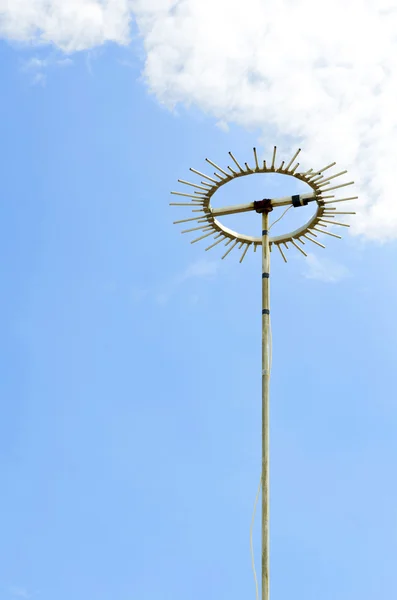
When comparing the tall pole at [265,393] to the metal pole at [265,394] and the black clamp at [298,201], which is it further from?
the black clamp at [298,201]

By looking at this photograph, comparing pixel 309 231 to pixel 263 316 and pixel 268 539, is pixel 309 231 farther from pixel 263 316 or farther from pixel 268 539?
pixel 268 539

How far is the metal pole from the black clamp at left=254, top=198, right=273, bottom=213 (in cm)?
4

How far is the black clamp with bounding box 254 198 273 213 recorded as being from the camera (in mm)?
9734

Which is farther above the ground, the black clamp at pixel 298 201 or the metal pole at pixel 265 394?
the black clamp at pixel 298 201

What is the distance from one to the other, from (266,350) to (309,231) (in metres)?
1.62

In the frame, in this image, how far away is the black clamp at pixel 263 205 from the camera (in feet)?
31.9

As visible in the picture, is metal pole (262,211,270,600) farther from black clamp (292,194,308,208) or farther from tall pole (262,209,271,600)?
black clamp (292,194,308,208)

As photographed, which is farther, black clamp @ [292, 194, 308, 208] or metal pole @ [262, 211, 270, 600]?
black clamp @ [292, 194, 308, 208]

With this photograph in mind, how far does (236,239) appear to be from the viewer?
10.2 m

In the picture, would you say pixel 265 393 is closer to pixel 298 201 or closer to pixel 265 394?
pixel 265 394

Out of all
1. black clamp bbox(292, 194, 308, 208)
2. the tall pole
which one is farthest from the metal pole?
black clamp bbox(292, 194, 308, 208)

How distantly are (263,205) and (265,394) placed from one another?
222cm

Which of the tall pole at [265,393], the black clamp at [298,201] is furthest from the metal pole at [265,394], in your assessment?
the black clamp at [298,201]

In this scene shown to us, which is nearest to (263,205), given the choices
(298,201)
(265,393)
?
(298,201)
